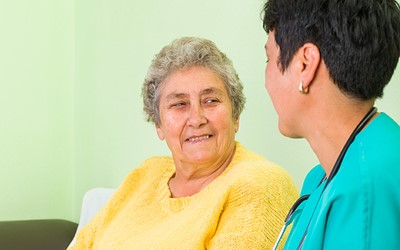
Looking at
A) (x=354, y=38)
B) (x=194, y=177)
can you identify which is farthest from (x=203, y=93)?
(x=354, y=38)

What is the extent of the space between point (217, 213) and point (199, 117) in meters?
0.33

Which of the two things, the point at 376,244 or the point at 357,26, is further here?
the point at 357,26

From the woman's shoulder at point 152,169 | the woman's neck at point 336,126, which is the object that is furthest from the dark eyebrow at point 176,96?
the woman's neck at point 336,126

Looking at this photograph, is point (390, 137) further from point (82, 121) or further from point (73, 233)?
point (82, 121)

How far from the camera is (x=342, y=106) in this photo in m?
1.05

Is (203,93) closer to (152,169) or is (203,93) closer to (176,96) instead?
(176,96)

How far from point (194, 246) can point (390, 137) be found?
76 centimetres

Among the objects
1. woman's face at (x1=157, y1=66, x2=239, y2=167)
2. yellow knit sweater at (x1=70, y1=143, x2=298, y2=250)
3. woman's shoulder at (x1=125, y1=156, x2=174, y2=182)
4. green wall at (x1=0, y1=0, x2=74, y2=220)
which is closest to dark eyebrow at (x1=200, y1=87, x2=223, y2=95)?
woman's face at (x1=157, y1=66, x2=239, y2=167)

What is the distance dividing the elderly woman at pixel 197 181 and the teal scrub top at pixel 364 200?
596 mm

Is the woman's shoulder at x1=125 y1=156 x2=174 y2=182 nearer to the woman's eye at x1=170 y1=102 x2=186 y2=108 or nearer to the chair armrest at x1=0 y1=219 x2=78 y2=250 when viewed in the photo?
the woman's eye at x1=170 y1=102 x2=186 y2=108

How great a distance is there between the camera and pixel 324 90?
1.05 metres

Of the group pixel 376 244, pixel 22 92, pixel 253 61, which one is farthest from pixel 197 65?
pixel 22 92

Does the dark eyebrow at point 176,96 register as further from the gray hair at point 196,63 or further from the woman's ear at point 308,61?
the woman's ear at point 308,61

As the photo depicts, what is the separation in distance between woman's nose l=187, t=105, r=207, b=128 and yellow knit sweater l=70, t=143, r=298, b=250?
6.0 inches
